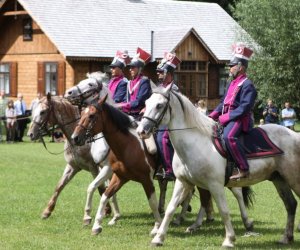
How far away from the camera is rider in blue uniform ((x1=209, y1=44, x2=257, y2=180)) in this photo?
A: 32.1 feet

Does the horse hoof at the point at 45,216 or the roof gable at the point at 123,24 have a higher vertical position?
the roof gable at the point at 123,24

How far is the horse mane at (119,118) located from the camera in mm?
10766

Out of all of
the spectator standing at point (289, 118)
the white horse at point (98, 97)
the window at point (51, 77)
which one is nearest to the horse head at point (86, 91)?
the white horse at point (98, 97)

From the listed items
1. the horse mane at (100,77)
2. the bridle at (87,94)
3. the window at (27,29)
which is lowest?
the bridle at (87,94)

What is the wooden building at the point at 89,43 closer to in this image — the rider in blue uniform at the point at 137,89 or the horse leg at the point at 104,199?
the rider in blue uniform at the point at 137,89

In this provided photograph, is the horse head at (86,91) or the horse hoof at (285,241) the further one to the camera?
the horse head at (86,91)

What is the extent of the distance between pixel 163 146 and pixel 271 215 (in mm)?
3024

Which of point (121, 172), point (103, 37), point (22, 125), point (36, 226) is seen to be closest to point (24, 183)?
point (36, 226)

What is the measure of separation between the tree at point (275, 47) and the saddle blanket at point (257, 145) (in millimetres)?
29931

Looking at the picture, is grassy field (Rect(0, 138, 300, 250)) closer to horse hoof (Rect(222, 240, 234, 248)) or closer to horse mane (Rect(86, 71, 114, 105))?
horse hoof (Rect(222, 240, 234, 248))

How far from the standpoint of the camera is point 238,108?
9.93 m

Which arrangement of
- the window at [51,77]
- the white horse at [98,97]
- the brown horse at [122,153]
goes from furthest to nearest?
the window at [51,77] < the white horse at [98,97] < the brown horse at [122,153]

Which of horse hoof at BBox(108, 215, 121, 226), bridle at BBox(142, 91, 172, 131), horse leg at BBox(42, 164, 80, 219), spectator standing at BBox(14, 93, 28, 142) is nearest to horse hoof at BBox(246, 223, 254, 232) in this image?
horse hoof at BBox(108, 215, 121, 226)

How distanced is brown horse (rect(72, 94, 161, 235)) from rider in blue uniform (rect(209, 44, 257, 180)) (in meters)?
1.43
